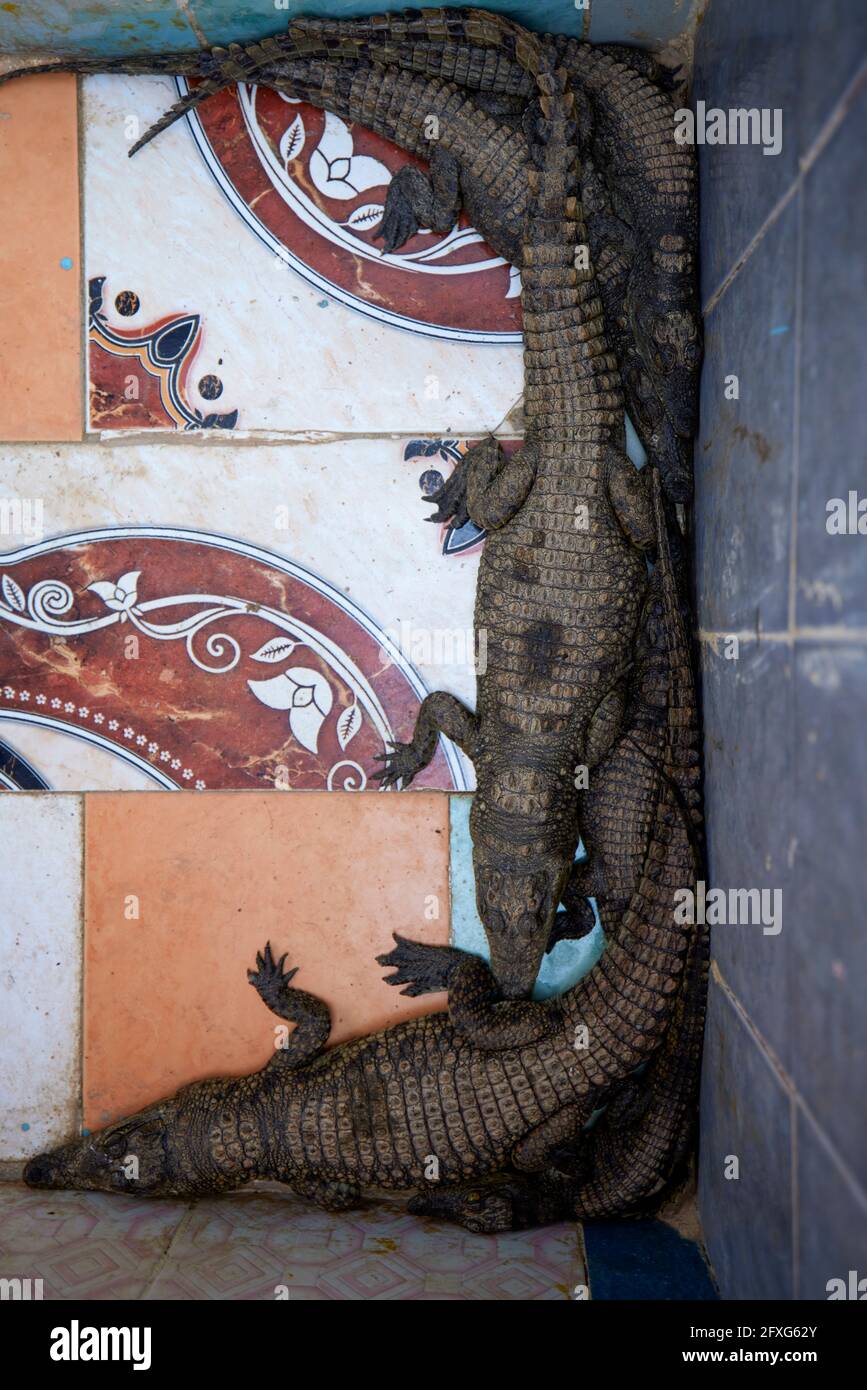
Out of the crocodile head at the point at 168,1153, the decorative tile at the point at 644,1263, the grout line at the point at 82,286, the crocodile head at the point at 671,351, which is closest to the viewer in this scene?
the decorative tile at the point at 644,1263

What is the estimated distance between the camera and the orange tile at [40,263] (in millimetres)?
2820

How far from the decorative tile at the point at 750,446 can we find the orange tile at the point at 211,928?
51.6 inches

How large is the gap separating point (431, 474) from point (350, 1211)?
2.18 metres

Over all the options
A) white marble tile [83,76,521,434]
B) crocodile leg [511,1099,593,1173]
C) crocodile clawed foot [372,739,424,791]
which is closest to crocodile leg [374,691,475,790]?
crocodile clawed foot [372,739,424,791]

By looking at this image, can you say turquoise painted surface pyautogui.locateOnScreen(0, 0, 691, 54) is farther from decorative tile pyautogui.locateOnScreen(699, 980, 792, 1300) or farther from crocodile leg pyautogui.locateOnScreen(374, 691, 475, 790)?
decorative tile pyautogui.locateOnScreen(699, 980, 792, 1300)

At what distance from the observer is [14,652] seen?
2914 mm

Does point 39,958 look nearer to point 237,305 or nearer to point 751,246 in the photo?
point 237,305

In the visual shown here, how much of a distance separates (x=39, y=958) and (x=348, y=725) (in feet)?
3.95

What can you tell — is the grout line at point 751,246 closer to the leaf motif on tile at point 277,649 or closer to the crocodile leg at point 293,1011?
the leaf motif on tile at point 277,649

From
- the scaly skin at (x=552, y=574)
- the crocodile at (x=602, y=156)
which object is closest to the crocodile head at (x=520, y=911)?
the scaly skin at (x=552, y=574)

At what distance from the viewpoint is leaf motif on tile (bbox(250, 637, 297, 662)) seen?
287cm

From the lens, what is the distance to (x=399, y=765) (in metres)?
2.81

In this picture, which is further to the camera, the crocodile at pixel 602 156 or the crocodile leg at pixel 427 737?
the crocodile leg at pixel 427 737
